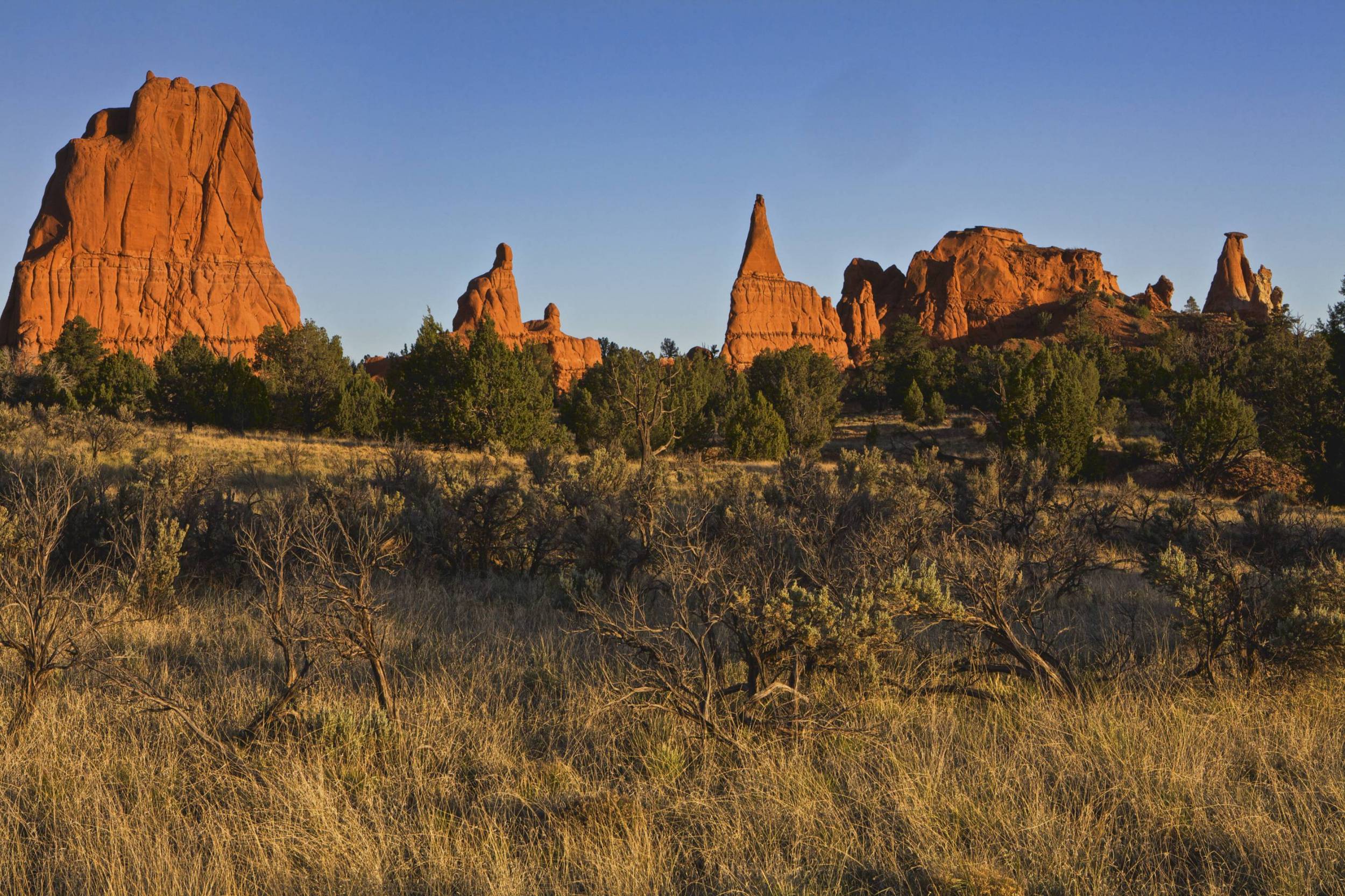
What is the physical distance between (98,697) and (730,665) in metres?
4.12

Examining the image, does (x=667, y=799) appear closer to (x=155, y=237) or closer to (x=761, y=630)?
(x=761, y=630)

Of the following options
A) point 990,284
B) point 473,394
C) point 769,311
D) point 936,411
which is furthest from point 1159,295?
point 473,394

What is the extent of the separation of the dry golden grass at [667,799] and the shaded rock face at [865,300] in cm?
9511

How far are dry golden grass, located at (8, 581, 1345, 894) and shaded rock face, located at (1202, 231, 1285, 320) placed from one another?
119m

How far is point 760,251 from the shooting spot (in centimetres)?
10706

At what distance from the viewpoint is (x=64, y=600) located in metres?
5.18

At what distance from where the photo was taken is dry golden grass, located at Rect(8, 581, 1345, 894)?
10.2ft

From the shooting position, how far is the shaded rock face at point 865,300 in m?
107

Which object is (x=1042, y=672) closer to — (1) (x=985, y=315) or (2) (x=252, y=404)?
(2) (x=252, y=404)

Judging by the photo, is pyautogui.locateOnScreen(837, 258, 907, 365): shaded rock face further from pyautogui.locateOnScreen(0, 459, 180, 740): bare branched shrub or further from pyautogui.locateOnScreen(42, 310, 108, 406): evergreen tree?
pyautogui.locateOnScreen(0, 459, 180, 740): bare branched shrub

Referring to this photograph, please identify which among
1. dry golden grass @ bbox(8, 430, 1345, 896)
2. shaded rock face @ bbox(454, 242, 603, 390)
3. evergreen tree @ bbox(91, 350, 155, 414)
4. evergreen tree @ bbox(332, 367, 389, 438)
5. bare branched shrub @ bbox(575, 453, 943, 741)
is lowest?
dry golden grass @ bbox(8, 430, 1345, 896)

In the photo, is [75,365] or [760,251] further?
[760,251]

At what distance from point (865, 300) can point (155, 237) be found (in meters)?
83.5

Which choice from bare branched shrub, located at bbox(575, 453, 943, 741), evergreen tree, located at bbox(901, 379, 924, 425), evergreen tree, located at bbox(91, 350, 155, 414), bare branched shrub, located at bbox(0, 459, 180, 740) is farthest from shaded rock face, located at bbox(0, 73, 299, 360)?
bare branched shrub, located at bbox(575, 453, 943, 741)
